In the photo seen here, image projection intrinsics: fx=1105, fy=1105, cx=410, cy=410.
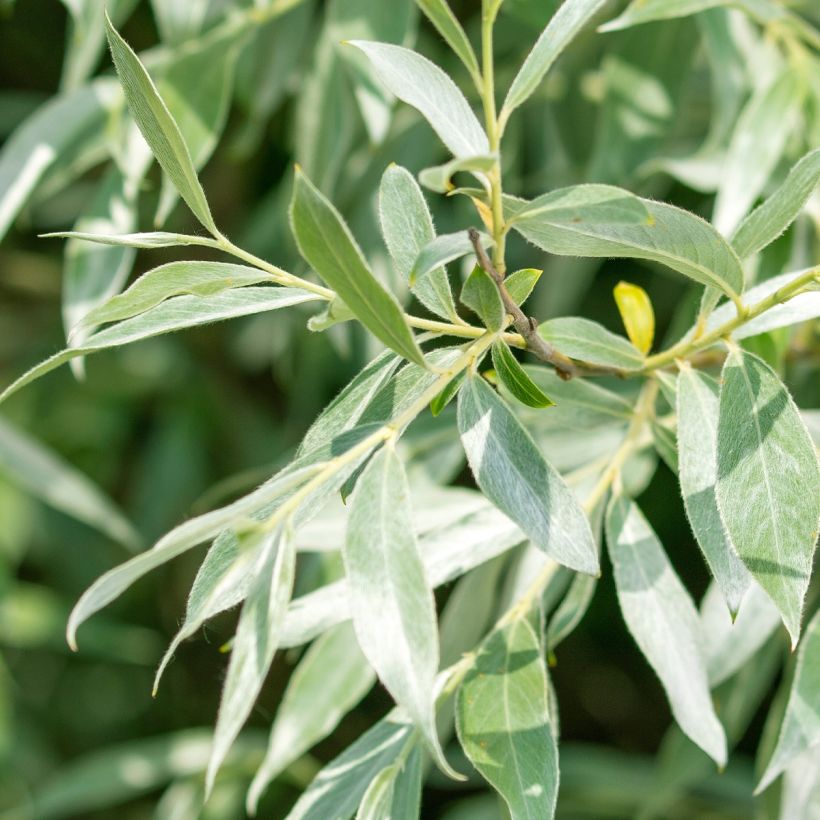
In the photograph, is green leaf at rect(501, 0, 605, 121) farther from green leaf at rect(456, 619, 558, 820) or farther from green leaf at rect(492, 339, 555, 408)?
green leaf at rect(456, 619, 558, 820)

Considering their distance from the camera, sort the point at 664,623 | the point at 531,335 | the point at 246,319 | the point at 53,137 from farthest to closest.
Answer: the point at 246,319 < the point at 53,137 < the point at 664,623 < the point at 531,335

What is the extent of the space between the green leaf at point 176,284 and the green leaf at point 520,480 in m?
0.10

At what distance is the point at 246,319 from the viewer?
1465mm

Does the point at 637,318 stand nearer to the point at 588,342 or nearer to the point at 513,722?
the point at 588,342

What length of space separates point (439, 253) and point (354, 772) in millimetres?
277

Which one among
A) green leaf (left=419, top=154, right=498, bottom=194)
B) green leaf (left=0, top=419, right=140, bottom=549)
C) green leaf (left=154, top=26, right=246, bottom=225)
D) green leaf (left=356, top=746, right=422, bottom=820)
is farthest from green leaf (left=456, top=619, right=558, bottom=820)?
green leaf (left=0, top=419, right=140, bottom=549)

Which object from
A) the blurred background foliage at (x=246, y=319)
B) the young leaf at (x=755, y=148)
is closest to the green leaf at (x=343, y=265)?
the blurred background foliage at (x=246, y=319)

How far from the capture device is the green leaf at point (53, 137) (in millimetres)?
753

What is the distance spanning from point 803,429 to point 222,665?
4.48 feet

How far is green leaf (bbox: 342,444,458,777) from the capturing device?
35cm

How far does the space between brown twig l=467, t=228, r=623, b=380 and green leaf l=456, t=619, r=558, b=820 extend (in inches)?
4.9

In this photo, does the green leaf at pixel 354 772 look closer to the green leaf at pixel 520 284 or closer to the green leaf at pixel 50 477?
the green leaf at pixel 520 284

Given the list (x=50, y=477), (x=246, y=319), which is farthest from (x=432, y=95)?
(x=246, y=319)

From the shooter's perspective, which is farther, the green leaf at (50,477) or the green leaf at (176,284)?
the green leaf at (50,477)
